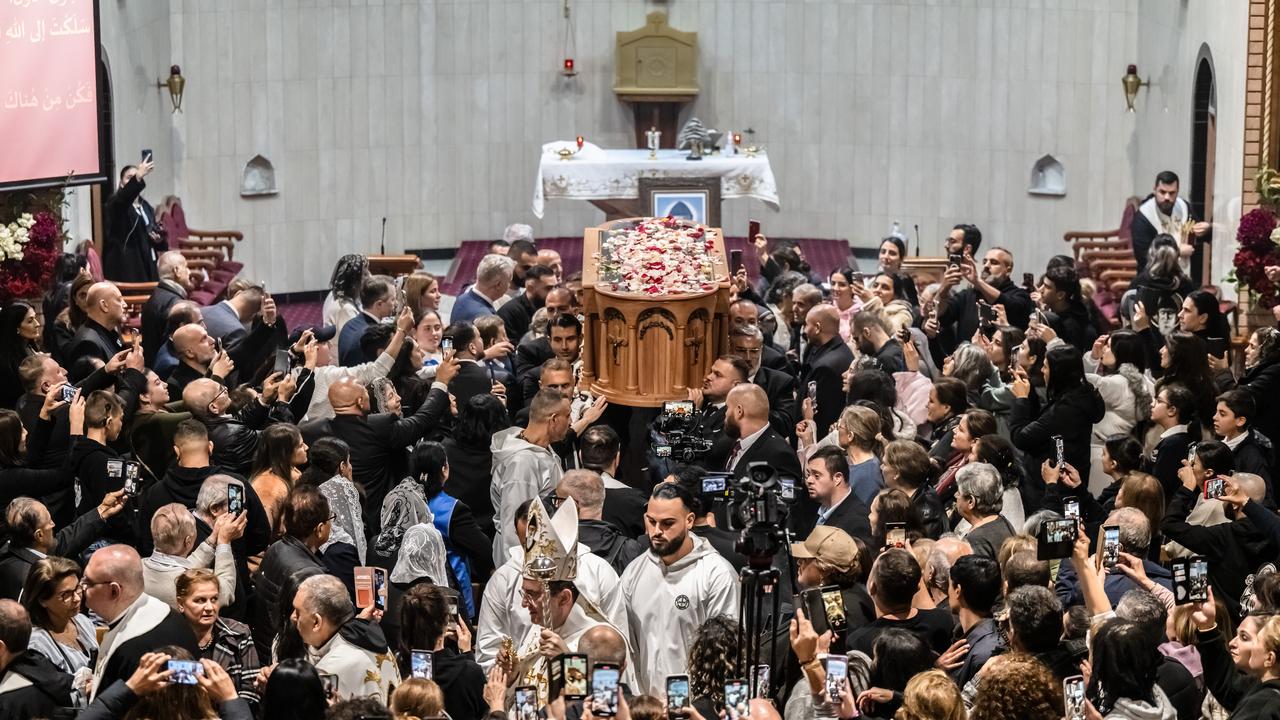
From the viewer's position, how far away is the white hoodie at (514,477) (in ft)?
27.0

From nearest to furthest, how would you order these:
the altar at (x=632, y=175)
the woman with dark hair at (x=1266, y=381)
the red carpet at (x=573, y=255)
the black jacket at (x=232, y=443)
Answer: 1. the black jacket at (x=232, y=443)
2. the woman with dark hair at (x=1266, y=381)
3. the altar at (x=632, y=175)
4. the red carpet at (x=573, y=255)

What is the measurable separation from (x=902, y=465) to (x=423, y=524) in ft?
6.87

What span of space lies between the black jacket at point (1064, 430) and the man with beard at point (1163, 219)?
527 cm

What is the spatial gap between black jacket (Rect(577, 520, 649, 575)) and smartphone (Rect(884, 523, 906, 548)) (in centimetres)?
99

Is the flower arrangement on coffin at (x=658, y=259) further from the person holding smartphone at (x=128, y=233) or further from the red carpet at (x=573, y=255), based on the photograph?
the red carpet at (x=573, y=255)

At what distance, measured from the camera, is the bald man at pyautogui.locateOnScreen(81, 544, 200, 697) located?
6.08m

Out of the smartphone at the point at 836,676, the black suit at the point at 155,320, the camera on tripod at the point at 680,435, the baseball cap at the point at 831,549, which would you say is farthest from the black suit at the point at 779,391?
the smartphone at the point at 836,676

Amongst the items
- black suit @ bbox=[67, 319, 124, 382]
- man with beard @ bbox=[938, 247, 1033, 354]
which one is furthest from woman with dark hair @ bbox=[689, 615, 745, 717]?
man with beard @ bbox=[938, 247, 1033, 354]

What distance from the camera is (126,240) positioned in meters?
14.3

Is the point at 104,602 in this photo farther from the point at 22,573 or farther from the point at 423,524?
the point at 423,524

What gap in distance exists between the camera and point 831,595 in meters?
5.91

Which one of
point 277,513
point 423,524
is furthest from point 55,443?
point 423,524

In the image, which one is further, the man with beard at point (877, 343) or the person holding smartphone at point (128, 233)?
the person holding smartphone at point (128, 233)

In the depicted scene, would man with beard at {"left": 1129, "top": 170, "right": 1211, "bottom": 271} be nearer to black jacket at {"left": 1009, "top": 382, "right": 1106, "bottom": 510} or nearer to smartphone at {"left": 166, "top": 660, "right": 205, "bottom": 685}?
black jacket at {"left": 1009, "top": 382, "right": 1106, "bottom": 510}
